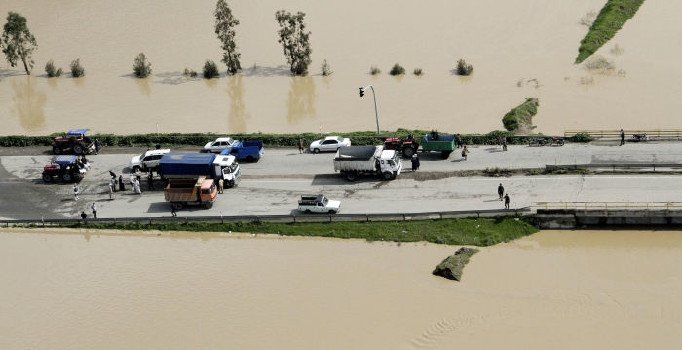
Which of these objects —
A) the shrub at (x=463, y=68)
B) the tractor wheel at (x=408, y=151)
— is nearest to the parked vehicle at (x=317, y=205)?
the tractor wheel at (x=408, y=151)

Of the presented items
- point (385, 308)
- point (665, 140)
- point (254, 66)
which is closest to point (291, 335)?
point (385, 308)

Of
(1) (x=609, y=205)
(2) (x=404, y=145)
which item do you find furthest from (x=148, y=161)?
(1) (x=609, y=205)

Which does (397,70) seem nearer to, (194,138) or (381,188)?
(194,138)

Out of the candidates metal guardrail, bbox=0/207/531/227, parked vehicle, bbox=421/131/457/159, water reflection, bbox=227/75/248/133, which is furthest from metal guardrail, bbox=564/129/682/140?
water reflection, bbox=227/75/248/133

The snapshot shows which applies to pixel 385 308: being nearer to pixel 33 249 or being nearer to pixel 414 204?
pixel 414 204

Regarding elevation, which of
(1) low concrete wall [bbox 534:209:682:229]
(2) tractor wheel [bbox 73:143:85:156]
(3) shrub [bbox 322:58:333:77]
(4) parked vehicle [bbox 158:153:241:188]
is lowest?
(1) low concrete wall [bbox 534:209:682:229]

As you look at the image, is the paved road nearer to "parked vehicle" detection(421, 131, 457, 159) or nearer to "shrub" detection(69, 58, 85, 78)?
"parked vehicle" detection(421, 131, 457, 159)
